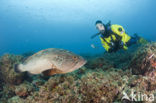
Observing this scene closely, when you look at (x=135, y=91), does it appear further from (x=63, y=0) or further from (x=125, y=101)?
(x=63, y=0)

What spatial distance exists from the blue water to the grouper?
1370cm

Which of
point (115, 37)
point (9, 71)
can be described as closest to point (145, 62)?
point (115, 37)

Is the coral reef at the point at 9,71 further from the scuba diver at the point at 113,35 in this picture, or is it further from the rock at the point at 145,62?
the rock at the point at 145,62

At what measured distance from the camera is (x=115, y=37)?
243 inches

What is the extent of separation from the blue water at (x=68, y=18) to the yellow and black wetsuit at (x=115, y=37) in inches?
391

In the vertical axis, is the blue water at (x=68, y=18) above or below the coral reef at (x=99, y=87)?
above

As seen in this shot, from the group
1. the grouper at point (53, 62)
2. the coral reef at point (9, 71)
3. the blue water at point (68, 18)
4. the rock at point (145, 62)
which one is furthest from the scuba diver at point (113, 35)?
the blue water at point (68, 18)

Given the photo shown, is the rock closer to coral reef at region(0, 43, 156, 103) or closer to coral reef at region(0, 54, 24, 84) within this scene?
Result: coral reef at region(0, 43, 156, 103)

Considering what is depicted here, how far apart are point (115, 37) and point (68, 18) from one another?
307ft

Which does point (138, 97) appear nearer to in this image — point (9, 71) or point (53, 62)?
point (53, 62)

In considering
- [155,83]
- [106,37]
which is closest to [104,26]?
[106,37]

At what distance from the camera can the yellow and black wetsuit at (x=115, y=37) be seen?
6145mm

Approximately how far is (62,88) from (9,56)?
459 cm

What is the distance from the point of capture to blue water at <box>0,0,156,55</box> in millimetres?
60062
